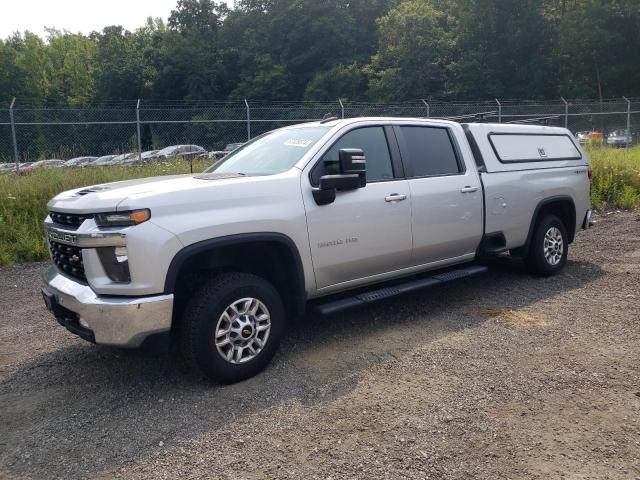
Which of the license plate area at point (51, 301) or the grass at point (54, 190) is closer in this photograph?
the license plate area at point (51, 301)

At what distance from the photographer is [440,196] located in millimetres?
5242

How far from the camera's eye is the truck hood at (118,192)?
362 cm

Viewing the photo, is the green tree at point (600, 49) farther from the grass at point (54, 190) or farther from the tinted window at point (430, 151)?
the tinted window at point (430, 151)

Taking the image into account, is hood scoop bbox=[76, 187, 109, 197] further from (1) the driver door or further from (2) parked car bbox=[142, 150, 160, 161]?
(2) parked car bbox=[142, 150, 160, 161]

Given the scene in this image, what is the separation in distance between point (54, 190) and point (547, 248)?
767cm

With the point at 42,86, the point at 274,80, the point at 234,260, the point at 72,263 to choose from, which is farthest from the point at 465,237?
the point at 42,86

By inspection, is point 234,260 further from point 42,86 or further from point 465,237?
point 42,86

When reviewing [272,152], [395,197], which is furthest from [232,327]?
[395,197]

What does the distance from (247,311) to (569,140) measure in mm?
5267

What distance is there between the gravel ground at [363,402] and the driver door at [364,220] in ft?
2.11

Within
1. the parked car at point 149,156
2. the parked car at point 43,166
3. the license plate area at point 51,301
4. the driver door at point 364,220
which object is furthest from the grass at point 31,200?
the driver door at point 364,220

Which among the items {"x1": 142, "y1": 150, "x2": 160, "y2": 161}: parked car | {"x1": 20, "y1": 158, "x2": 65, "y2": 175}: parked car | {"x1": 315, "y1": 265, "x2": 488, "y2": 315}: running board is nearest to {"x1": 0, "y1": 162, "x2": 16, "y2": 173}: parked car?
{"x1": 20, "y1": 158, "x2": 65, "y2": 175}: parked car

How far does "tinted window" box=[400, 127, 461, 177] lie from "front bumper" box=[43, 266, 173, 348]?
2.72 m

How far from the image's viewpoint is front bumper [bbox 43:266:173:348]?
350cm
